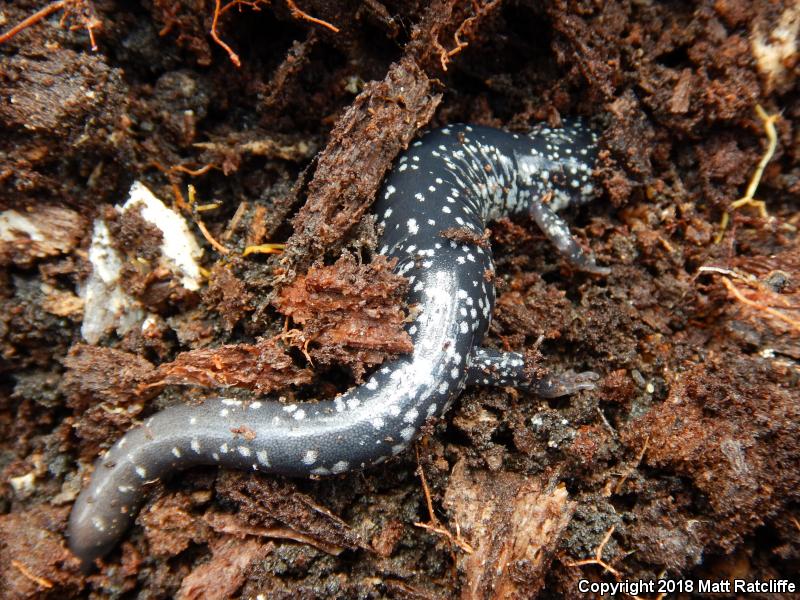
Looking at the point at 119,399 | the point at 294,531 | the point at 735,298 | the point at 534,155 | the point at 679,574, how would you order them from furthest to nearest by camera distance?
1. the point at 534,155
2. the point at 735,298
3. the point at 119,399
4. the point at 294,531
5. the point at 679,574

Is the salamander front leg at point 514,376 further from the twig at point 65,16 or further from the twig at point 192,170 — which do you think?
the twig at point 65,16

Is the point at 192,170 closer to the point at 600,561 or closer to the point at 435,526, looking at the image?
the point at 435,526

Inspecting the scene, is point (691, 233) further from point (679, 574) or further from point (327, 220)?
point (327, 220)

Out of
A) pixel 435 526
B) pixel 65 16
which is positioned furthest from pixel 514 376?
pixel 65 16

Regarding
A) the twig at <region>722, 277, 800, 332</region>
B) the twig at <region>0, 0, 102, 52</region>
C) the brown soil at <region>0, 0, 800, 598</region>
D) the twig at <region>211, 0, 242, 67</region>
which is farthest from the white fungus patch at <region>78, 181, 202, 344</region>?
the twig at <region>722, 277, 800, 332</region>

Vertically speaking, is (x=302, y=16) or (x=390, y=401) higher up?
(x=302, y=16)

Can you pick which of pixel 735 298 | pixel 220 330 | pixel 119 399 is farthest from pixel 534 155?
pixel 119 399
